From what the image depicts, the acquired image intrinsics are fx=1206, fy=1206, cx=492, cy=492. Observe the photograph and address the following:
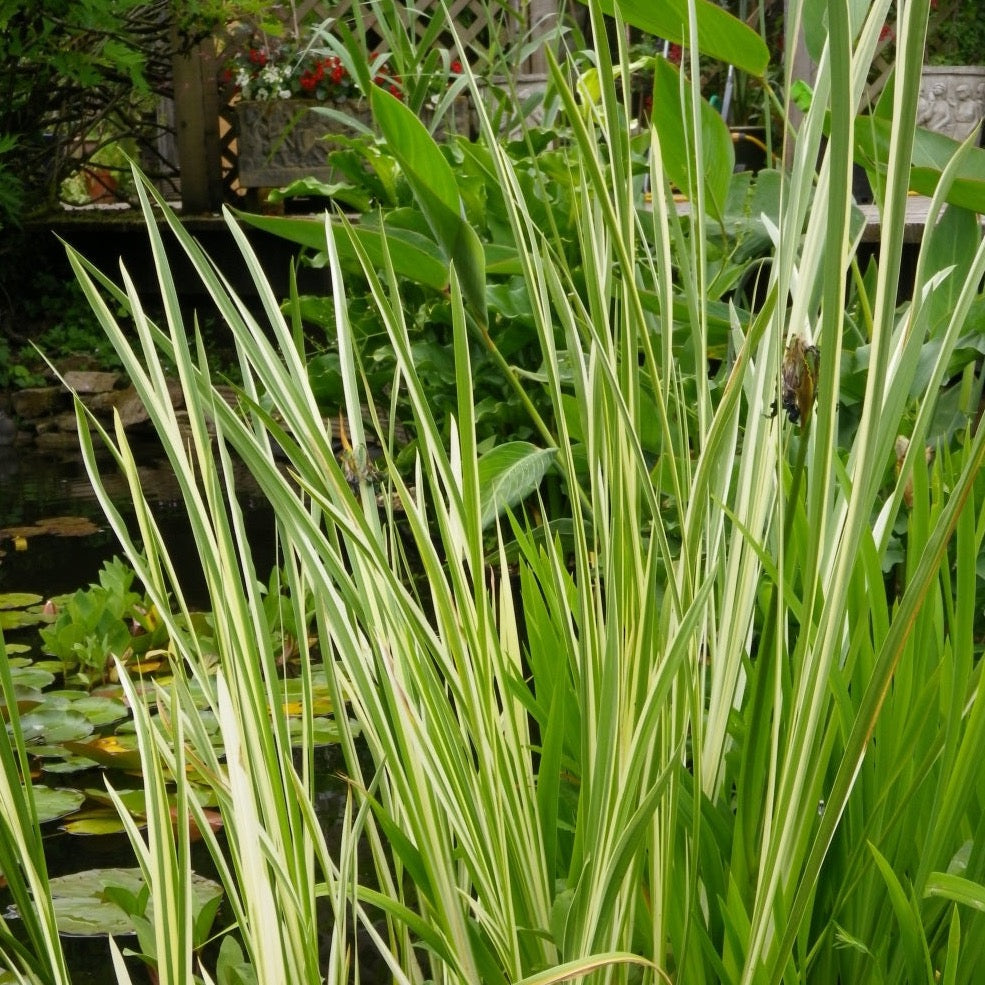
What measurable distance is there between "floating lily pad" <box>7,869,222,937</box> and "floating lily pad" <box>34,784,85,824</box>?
17 centimetres

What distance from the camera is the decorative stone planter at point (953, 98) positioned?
534 centimetres

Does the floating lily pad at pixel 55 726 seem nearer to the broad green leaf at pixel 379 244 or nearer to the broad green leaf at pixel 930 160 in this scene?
the broad green leaf at pixel 379 244

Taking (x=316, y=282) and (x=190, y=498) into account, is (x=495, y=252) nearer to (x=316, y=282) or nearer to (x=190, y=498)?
(x=190, y=498)

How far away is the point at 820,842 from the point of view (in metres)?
0.54

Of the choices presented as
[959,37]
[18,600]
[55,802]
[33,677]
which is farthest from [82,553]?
[959,37]

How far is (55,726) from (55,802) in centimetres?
26

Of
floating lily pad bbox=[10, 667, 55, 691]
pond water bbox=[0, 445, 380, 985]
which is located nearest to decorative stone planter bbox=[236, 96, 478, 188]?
pond water bbox=[0, 445, 380, 985]

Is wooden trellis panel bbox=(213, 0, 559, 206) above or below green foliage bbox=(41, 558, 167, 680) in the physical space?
above

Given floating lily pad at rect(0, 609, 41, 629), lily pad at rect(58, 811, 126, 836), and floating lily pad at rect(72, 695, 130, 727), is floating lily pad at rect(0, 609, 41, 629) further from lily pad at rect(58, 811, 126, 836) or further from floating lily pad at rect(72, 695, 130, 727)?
lily pad at rect(58, 811, 126, 836)

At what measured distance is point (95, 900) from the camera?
130 centimetres

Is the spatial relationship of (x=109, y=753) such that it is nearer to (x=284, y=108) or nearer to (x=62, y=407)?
(x=62, y=407)

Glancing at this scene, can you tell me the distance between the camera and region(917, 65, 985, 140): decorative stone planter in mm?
5344

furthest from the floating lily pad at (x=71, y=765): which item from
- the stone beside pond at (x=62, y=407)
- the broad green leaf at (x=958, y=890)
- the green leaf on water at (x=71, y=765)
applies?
the stone beside pond at (x=62, y=407)

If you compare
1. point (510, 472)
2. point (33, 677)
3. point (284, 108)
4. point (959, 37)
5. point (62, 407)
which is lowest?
point (62, 407)
